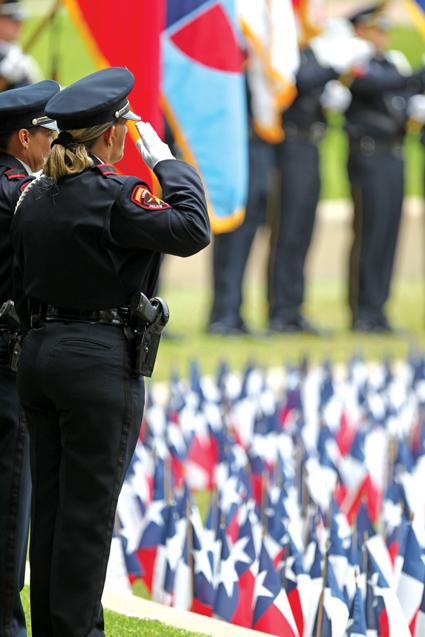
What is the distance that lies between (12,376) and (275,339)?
7.01m

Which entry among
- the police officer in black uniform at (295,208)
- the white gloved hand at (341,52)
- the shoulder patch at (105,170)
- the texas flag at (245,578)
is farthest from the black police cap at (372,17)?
the shoulder patch at (105,170)

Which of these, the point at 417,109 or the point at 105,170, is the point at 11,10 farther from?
the point at 105,170

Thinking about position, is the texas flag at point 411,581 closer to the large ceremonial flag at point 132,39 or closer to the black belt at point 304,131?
the large ceremonial flag at point 132,39

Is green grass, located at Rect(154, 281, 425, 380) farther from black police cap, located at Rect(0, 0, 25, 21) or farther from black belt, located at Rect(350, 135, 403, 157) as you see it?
black police cap, located at Rect(0, 0, 25, 21)

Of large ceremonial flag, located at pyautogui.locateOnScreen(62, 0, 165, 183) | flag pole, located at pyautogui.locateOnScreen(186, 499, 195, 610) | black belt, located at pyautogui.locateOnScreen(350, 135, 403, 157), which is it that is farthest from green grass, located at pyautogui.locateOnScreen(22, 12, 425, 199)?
flag pole, located at pyautogui.locateOnScreen(186, 499, 195, 610)

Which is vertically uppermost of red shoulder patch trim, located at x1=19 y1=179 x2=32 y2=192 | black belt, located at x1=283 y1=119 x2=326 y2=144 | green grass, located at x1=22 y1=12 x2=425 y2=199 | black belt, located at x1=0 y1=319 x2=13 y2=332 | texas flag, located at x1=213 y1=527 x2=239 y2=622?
green grass, located at x1=22 y1=12 x2=425 y2=199

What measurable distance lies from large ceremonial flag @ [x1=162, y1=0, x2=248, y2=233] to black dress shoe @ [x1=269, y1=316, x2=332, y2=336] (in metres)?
3.96

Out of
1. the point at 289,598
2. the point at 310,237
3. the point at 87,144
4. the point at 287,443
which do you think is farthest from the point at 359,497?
the point at 310,237

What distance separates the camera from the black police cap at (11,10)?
8.97m

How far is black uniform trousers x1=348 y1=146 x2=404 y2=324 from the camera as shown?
11.8 m

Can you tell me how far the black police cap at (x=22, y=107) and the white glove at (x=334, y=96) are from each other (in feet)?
23.3

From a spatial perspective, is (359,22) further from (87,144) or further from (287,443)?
(87,144)

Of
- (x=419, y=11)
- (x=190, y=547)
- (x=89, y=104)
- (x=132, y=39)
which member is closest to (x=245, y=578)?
(x=190, y=547)

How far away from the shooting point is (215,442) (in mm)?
7117
